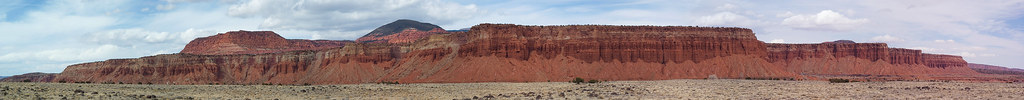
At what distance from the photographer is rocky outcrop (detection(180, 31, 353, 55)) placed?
13388 cm

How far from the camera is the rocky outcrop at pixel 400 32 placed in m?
152

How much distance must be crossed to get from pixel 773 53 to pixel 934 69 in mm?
26502

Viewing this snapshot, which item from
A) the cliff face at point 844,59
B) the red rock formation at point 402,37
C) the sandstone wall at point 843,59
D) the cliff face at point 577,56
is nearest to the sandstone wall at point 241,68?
the cliff face at point 577,56

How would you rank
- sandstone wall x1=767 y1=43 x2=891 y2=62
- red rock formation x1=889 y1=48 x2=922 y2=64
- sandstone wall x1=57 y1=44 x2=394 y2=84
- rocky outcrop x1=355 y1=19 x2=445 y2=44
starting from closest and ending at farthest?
sandstone wall x1=57 y1=44 x2=394 y2=84 < sandstone wall x1=767 y1=43 x2=891 y2=62 < red rock formation x1=889 y1=48 x2=922 y2=64 < rocky outcrop x1=355 y1=19 x2=445 y2=44

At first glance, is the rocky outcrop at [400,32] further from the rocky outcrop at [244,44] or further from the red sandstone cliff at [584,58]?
the red sandstone cliff at [584,58]

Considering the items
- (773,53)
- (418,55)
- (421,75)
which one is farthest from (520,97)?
(773,53)

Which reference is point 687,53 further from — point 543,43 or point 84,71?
point 84,71

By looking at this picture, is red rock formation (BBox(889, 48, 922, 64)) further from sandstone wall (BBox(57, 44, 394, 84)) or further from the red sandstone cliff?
sandstone wall (BBox(57, 44, 394, 84))

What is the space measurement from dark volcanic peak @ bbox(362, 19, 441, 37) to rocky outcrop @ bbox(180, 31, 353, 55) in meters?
20.9

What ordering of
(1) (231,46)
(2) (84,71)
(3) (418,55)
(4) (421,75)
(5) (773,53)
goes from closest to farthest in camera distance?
(4) (421,75)
(3) (418,55)
(5) (773,53)
(2) (84,71)
(1) (231,46)

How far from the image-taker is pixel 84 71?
408 ft

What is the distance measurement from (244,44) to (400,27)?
3953 cm

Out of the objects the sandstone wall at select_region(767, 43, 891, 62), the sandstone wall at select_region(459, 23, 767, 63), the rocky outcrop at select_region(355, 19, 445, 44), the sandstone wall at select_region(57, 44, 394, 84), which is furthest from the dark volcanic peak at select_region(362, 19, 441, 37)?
the sandstone wall at select_region(459, 23, 767, 63)

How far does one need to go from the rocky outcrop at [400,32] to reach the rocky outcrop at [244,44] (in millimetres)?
13293
